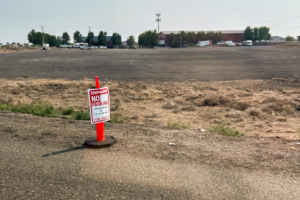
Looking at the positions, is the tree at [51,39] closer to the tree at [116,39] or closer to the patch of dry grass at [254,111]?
the tree at [116,39]

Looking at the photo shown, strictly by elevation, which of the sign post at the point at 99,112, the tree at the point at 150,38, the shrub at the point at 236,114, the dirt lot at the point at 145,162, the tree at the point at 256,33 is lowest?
the shrub at the point at 236,114

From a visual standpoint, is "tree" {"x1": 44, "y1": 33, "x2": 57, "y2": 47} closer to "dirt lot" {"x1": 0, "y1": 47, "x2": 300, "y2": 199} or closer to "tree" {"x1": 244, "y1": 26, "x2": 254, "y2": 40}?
"tree" {"x1": 244, "y1": 26, "x2": 254, "y2": 40}

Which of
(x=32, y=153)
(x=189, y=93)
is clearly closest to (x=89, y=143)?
(x=32, y=153)

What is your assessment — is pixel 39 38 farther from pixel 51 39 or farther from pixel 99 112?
pixel 99 112

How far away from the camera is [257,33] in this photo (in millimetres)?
141875

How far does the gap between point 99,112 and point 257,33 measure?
148431mm

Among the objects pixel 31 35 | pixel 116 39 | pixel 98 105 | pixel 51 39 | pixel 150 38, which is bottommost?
pixel 98 105

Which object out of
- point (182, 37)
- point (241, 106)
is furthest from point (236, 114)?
point (182, 37)

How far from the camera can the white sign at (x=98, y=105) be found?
6176 millimetres

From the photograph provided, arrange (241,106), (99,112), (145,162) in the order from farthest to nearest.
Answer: (241,106) → (99,112) → (145,162)

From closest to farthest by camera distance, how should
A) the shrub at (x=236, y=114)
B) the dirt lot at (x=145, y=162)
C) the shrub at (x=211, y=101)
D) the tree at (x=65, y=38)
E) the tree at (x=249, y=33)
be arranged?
the dirt lot at (x=145, y=162), the shrub at (x=236, y=114), the shrub at (x=211, y=101), the tree at (x=249, y=33), the tree at (x=65, y=38)

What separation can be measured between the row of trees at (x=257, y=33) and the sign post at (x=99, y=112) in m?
141

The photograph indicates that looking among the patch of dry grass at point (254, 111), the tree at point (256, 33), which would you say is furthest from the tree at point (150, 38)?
the patch of dry grass at point (254, 111)

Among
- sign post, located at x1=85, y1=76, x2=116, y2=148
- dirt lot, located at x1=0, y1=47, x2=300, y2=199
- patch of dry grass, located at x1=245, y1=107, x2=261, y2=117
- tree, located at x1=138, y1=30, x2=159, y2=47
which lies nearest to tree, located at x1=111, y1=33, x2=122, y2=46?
tree, located at x1=138, y1=30, x2=159, y2=47
